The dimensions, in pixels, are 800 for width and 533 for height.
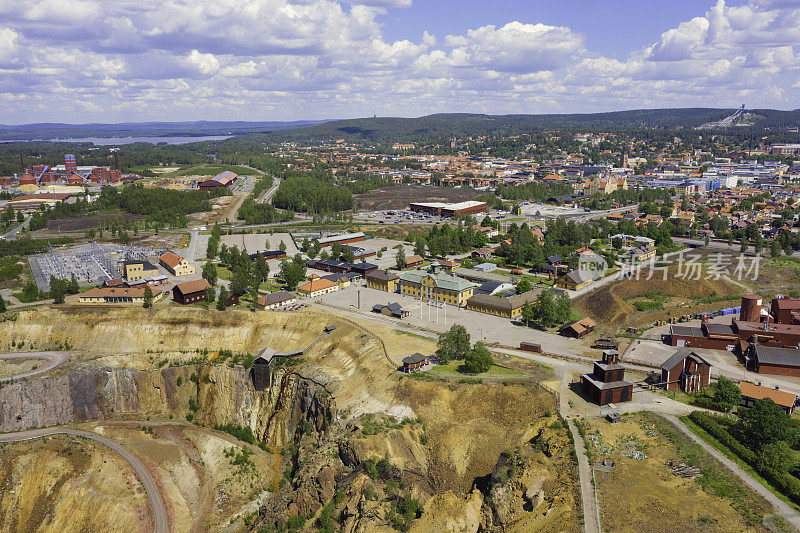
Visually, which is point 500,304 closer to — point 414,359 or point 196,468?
point 414,359

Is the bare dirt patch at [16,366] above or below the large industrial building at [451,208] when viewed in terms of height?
below

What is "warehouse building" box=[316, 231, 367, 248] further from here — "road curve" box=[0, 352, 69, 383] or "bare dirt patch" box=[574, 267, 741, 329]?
"road curve" box=[0, 352, 69, 383]

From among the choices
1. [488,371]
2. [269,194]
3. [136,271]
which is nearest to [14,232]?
[136,271]

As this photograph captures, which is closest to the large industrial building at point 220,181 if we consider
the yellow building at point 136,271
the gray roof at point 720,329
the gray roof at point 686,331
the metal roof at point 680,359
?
the yellow building at point 136,271

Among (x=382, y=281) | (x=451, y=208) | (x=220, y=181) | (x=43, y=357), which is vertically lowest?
(x=43, y=357)

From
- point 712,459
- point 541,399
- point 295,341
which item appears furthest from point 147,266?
point 712,459

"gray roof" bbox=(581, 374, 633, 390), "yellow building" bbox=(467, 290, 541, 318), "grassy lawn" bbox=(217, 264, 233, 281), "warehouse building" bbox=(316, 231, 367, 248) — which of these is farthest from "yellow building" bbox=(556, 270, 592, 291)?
"grassy lawn" bbox=(217, 264, 233, 281)

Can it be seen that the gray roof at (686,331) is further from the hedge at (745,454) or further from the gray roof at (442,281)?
the gray roof at (442,281)
